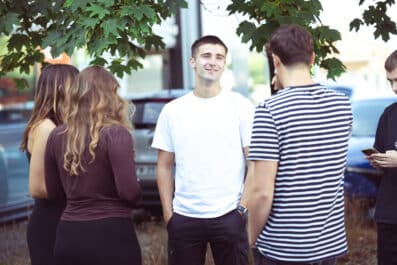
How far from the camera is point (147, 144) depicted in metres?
8.57

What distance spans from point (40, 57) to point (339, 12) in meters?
3.03

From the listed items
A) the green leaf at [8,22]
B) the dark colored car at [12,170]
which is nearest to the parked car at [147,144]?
the dark colored car at [12,170]

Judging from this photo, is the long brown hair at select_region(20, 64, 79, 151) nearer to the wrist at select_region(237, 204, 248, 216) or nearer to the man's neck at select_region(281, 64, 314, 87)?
the wrist at select_region(237, 204, 248, 216)

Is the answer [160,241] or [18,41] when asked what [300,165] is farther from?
[160,241]

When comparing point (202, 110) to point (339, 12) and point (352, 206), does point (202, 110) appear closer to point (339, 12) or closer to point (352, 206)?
point (339, 12)

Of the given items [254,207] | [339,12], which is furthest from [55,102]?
[339,12]

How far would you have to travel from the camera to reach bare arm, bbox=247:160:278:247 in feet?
9.41

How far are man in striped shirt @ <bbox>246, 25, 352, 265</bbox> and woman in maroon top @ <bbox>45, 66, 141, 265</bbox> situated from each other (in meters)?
0.73

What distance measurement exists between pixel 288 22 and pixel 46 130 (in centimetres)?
193

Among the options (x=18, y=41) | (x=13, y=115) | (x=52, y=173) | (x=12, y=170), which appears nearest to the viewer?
(x=52, y=173)

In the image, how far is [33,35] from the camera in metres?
5.73

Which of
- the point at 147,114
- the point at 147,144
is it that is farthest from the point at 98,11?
the point at 147,114

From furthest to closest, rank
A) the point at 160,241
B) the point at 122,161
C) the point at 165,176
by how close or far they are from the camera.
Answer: the point at 160,241
the point at 165,176
the point at 122,161

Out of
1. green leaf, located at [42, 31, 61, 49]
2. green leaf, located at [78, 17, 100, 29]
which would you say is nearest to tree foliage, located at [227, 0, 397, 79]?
green leaf, located at [78, 17, 100, 29]
